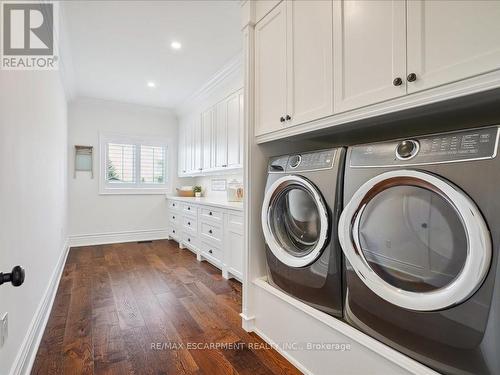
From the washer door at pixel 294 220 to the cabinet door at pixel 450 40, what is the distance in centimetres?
69

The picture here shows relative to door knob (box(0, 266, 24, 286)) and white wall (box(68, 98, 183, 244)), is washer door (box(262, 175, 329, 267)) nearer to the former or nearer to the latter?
door knob (box(0, 266, 24, 286))

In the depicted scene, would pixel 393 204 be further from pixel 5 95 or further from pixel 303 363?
pixel 5 95

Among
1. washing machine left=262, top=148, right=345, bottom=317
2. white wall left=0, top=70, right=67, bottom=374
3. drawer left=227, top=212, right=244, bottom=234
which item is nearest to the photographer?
white wall left=0, top=70, right=67, bottom=374

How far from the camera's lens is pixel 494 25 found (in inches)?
32.2

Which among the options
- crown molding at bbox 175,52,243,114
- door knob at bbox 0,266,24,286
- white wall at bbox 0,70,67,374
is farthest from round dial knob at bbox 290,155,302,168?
crown molding at bbox 175,52,243,114

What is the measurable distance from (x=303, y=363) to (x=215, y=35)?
2916mm

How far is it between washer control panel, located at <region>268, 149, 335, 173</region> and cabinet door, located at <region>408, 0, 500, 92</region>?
476 millimetres

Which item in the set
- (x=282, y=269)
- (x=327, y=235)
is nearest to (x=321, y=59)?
(x=327, y=235)

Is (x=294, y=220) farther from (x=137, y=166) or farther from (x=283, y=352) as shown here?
(x=137, y=166)

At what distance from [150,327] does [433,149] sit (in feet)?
6.80

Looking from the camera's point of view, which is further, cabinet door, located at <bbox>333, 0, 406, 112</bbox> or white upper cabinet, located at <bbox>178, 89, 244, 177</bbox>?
white upper cabinet, located at <bbox>178, 89, 244, 177</bbox>

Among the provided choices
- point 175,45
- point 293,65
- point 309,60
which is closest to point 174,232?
point 175,45

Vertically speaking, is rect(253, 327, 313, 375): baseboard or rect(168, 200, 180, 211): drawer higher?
rect(168, 200, 180, 211): drawer

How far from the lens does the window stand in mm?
4848
